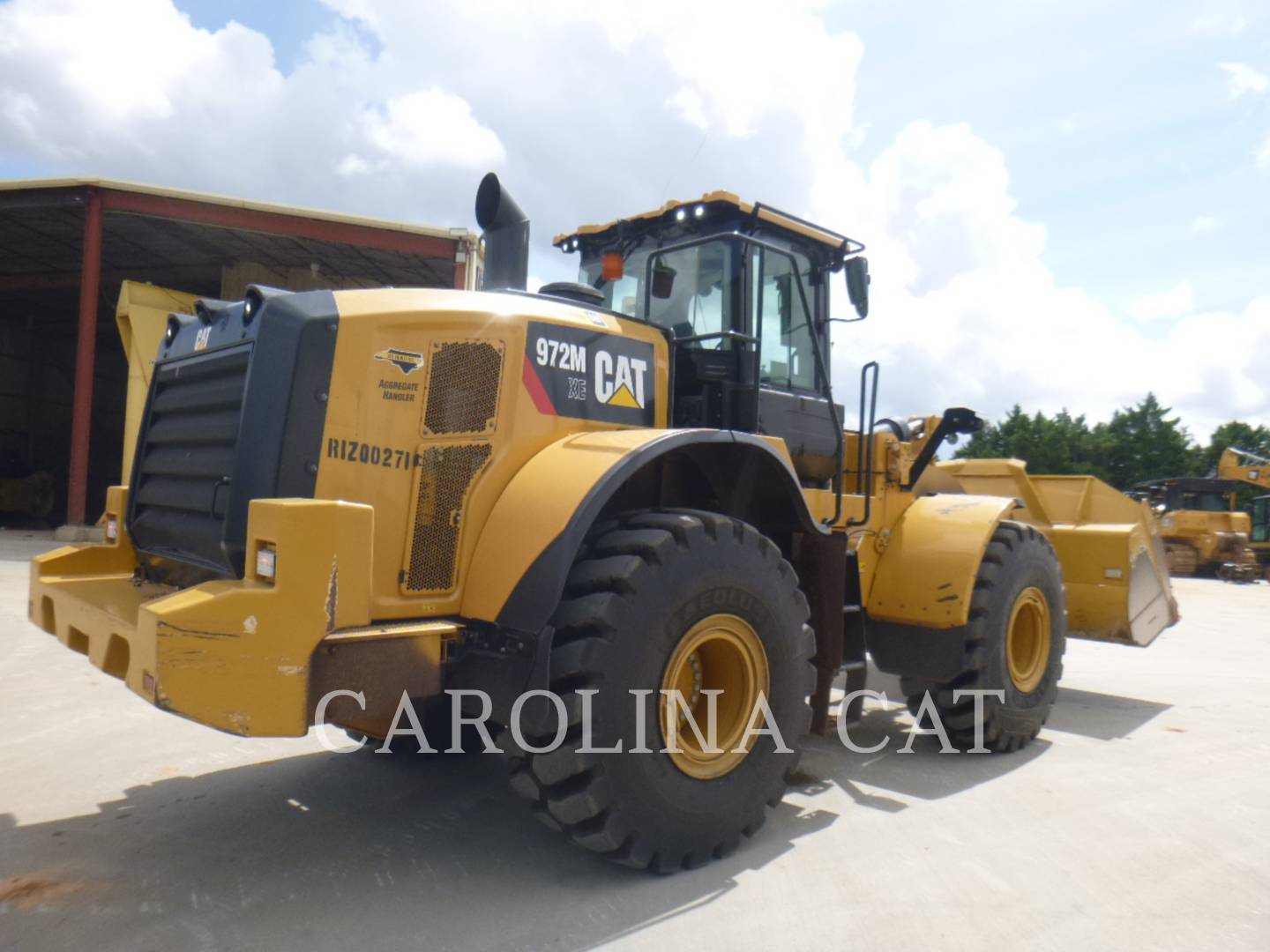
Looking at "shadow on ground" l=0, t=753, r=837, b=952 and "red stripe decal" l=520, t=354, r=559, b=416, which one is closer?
"shadow on ground" l=0, t=753, r=837, b=952

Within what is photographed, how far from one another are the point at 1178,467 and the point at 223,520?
51.0m

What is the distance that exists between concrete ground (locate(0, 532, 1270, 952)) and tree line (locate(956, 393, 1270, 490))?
43.5 metres

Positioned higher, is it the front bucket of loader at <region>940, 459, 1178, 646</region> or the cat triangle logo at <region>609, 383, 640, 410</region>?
the cat triangle logo at <region>609, 383, 640, 410</region>

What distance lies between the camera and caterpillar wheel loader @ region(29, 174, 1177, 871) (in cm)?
Answer: 279

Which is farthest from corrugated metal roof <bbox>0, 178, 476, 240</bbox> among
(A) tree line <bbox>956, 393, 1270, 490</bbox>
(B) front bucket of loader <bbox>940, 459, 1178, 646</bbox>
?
(A) tree line <bbox>956, 393, 1270, 490</bbox>

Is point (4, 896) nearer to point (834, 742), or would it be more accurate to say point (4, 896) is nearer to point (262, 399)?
point (262, 399)

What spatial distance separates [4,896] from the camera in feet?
10.0

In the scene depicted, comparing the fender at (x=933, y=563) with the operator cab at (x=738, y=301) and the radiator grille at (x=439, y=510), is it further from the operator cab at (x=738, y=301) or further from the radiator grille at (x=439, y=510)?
the radiator grille at (x=439, y=510)

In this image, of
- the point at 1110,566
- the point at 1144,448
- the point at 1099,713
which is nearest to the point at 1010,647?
the point at 1099,713

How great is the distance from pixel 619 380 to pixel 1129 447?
50.7 metres

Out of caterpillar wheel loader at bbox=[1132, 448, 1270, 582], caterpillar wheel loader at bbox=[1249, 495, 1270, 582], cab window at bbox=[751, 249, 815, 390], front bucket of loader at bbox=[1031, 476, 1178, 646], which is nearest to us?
cab window at bbox=[751, 249, 815, 390]

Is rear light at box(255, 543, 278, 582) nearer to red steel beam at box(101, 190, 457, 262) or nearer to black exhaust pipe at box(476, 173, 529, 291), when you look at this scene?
black exhaust pipe at box(476, 173, 529, 291)

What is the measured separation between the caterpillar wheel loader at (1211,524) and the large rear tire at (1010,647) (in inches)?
706

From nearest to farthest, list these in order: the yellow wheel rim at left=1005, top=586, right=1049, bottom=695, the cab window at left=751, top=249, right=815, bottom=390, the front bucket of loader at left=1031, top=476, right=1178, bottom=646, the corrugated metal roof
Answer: the cab window at left=751, top=249, right=815, bottom=390, the yellow wheel rim at left=1005, top=586, right=1049, bottom=695, the front bucket of loader at left=1031, top=476, right=1178, bottom=646, the corrugated metal roof
